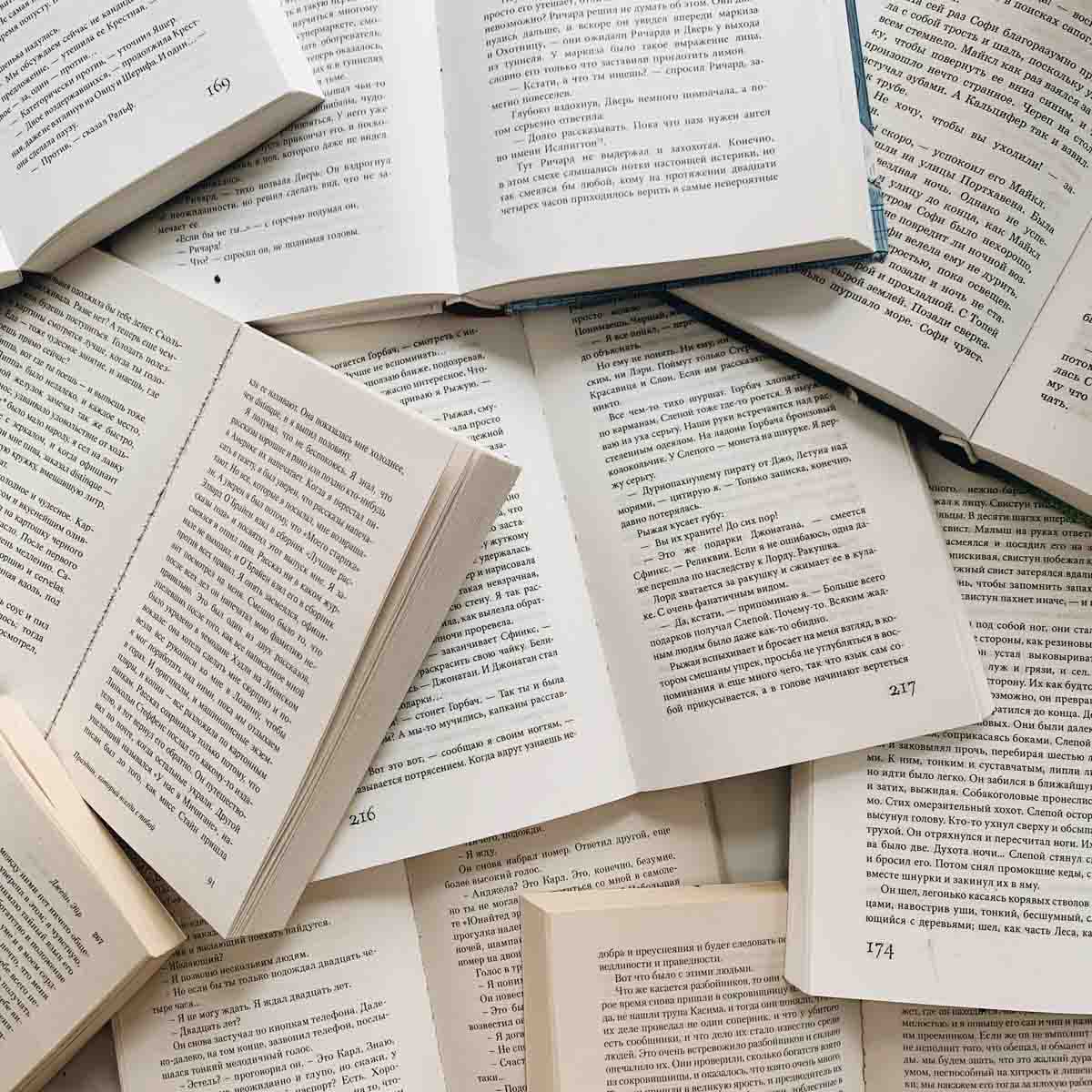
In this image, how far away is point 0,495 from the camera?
28.0 inches

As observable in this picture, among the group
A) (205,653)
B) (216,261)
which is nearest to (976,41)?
(216,261)

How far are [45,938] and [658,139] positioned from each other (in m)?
0.60

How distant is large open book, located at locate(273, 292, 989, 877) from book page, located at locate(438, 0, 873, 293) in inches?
2.7

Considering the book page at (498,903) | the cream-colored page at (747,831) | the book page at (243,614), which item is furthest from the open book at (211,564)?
the cream-colored page at (747,831)

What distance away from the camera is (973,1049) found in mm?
733

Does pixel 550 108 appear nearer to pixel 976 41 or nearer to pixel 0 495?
pixel 976 41

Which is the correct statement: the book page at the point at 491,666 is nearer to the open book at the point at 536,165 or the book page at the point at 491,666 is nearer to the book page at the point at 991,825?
the open book at the point at 536,165

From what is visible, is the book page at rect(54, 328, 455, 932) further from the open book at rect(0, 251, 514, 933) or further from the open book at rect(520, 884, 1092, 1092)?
the open book at rect(520, 884, 1092, 1092)

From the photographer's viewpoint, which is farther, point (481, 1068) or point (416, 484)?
point (481, 1068)

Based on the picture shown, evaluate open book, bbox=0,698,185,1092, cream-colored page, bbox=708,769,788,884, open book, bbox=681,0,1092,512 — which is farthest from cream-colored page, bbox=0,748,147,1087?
open book, bbox=681,0,1092,512

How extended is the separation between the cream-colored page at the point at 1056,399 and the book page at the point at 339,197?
0.34m

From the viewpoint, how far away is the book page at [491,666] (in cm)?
70

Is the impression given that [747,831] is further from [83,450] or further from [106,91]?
[106,91]

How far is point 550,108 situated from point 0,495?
0.41 m
